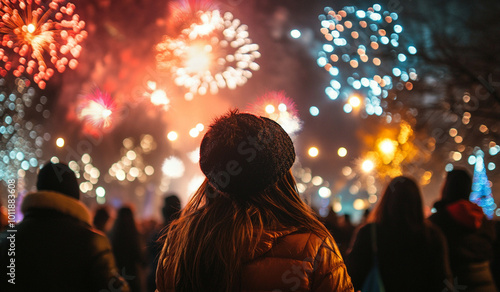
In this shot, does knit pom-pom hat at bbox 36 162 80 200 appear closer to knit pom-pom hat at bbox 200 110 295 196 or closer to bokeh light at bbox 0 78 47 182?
knit pom-pom hat at bbox 200 110 295 196

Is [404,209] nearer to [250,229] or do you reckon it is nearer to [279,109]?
[250,229]

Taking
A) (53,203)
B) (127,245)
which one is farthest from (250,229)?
(127,245)

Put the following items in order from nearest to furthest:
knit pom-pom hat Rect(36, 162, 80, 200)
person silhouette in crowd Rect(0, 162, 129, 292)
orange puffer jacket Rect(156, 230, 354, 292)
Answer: orange puffer jacket Rect(156, 230, 354, 292), person silhouette in crowd Rect(0, 162, 129, 292), knit pom-pom hat Rect(36, 162, 80, 200)

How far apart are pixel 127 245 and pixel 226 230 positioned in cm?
560

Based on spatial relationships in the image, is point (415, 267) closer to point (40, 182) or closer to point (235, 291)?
point (235, 291)

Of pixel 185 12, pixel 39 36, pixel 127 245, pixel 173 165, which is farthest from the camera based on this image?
pixel 173 165

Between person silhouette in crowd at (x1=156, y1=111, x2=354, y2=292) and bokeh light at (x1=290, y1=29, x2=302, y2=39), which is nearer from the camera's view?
person silhouette in crowd at (x1=156, y1=111, x2=354, y2=292)

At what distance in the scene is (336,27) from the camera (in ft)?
39.7

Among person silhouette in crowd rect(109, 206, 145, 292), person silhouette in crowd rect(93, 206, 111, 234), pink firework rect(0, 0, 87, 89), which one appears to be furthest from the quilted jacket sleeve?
person silhouette in crowd rect(93, 206, 111, 234)

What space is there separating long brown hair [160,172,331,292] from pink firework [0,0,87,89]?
237 inches

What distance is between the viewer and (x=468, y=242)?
416cm

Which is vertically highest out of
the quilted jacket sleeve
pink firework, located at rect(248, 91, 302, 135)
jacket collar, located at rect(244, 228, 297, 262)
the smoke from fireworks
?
the smoke from fireworks

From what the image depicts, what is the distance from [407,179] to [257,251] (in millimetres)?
2430

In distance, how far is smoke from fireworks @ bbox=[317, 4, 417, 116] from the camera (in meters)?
11.2
